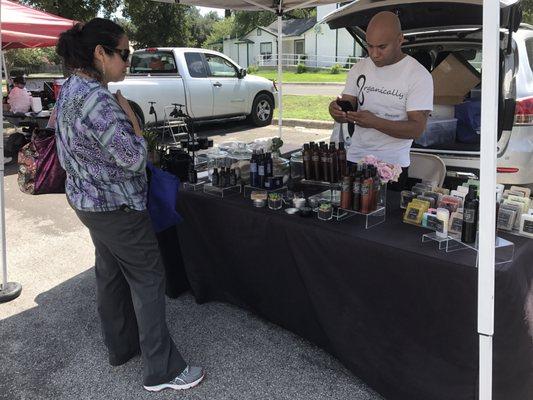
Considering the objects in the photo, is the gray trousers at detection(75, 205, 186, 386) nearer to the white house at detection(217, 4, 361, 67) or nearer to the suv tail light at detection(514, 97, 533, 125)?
the suv tail light at detection(514, 97, 533, 125)

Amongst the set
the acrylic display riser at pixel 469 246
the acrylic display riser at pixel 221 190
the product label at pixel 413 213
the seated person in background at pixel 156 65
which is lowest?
the acrylic display riser at pixel 469 246

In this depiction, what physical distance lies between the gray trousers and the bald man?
4.36 ft

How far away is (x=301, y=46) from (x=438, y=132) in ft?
152

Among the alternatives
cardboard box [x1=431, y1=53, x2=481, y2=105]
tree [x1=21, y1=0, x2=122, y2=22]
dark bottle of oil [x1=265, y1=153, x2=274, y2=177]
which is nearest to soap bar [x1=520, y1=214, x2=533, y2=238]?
dark bottle of oil [x1=265, y1=153, x2=274, y2=177]

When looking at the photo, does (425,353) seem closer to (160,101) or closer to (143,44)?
(160,101)

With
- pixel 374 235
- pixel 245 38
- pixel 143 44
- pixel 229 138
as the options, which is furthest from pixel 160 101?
pixel 245 38

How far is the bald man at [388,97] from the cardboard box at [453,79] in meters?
1.91

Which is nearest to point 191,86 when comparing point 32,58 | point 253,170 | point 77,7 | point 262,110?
point 262,110

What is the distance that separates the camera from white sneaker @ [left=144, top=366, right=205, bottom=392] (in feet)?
7.70

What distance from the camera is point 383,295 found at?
203cm

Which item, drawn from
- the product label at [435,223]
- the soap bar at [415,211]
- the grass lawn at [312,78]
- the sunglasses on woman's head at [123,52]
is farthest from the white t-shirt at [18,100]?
the grass lawn at [312,78]

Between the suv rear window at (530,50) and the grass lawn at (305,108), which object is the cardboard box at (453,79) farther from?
the grass lawn at (305,108)

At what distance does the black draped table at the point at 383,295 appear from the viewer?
1808 mm

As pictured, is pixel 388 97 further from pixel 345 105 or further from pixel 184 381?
pixel 184 381
